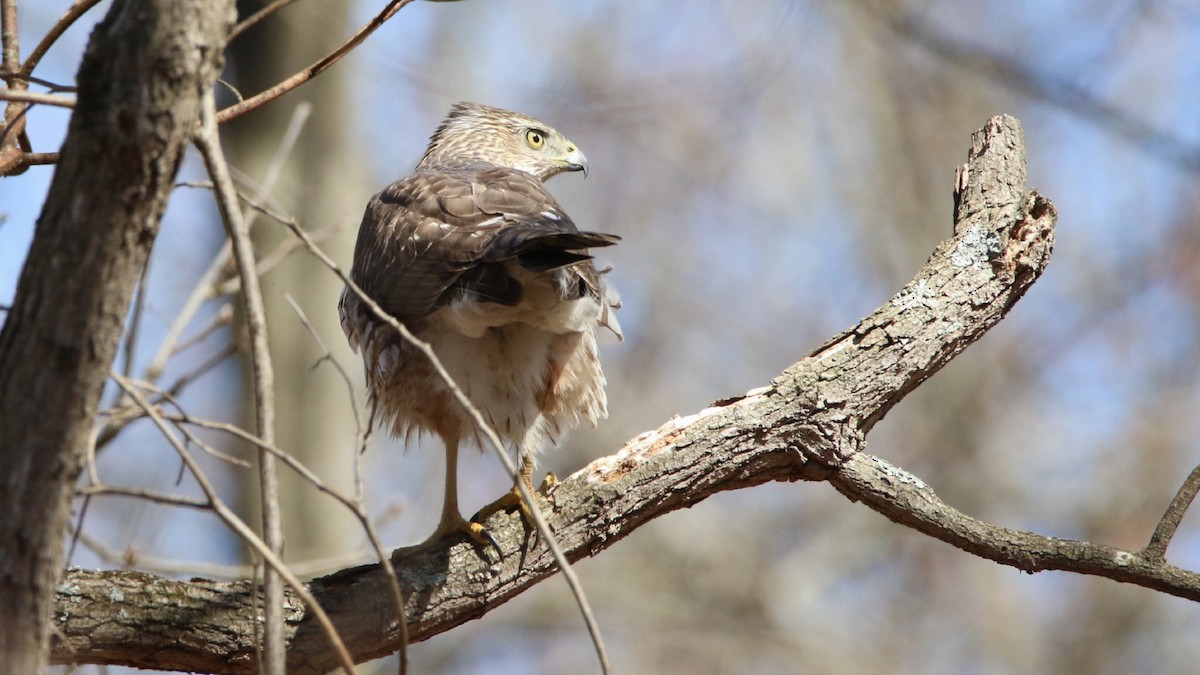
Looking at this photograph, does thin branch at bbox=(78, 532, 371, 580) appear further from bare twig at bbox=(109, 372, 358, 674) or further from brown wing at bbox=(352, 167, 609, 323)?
bare twig at bbox=(109, 372, 358, 674)

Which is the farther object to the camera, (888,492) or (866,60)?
(866,60)

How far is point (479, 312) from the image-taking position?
3309 millimetres

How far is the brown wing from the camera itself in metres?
2.96

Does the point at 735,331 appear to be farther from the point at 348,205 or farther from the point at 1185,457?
the point at 348,205

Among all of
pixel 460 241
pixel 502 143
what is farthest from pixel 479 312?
pixel 502 143

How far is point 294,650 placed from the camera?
2.80m

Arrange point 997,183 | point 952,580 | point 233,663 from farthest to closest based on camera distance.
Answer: point 952,580 < point 997,183 < point 233,663

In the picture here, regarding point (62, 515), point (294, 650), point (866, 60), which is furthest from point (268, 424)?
point (866, 60)

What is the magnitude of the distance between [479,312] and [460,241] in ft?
0.73

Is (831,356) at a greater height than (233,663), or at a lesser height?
greater

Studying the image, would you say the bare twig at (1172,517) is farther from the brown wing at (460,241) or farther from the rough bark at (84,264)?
the rough bark at (84,264)

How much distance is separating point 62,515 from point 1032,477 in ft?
37.2

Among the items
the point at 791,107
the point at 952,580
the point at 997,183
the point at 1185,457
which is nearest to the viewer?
the point at 997,183

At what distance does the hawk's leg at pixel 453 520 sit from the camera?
3.22 metres
